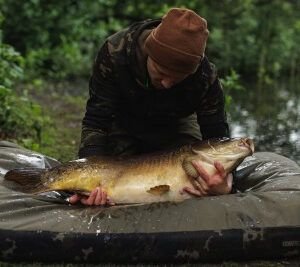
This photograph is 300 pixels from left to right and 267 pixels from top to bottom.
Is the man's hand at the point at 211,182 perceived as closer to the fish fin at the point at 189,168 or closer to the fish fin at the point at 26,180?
the fish fin at the point at 189,168

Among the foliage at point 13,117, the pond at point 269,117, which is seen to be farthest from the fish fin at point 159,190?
the pond at point 269,117

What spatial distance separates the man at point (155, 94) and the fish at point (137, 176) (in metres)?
0.06

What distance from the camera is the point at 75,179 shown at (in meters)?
3.52

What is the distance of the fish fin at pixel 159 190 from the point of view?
11.4 ft

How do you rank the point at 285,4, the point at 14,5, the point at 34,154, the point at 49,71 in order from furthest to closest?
the point at 285,4 < the point at 49,71 < the point at 14,5 < the point at 34,154

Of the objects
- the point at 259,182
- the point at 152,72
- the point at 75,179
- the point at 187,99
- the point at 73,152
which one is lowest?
the point at 73,152

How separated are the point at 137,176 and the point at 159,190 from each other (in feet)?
0.48

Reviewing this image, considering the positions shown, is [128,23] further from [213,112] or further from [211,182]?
[211,182]

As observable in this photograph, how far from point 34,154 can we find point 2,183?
0.66m

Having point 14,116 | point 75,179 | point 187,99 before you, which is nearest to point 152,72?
point 187,99

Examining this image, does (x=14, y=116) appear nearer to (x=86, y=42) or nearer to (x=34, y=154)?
(x=34, y=154)

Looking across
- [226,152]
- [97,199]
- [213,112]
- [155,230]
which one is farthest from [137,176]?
[213,112]

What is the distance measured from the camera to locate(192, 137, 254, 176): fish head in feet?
11.1

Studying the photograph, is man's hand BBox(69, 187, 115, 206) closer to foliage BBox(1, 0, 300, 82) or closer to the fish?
the fish
